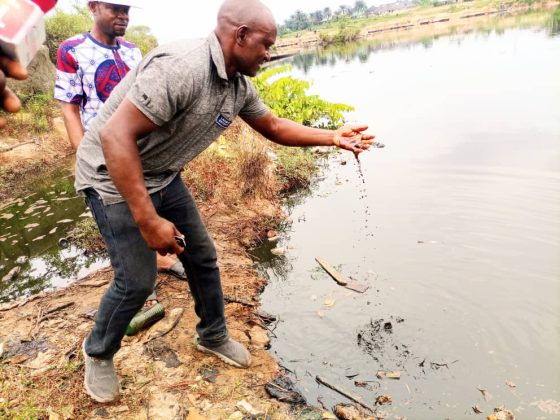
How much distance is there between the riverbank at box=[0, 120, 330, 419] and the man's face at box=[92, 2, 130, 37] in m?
1.99

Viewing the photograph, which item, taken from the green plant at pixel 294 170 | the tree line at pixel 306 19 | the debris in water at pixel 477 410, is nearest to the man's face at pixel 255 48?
the debris in water at pixel 477 410

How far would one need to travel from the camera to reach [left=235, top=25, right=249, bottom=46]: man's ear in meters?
1.85

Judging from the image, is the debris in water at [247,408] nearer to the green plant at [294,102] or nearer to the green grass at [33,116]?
the green plant at [294,102]

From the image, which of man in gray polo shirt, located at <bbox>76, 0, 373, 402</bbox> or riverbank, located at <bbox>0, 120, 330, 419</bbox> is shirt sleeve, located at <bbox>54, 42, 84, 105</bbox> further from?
riverbank, located at <bbox>0, 120, 330, 419</bbox>

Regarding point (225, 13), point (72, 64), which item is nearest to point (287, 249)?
point (72, 64)

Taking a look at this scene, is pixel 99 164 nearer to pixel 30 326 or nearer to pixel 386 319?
pixel 30 326

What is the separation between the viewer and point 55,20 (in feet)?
52.8

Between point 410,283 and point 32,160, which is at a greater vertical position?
point 32,160

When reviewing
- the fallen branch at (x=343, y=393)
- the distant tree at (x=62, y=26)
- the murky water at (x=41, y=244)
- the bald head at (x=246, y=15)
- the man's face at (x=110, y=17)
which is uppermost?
the distant tree at (x=62, y=26)

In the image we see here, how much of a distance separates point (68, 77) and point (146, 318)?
173 centimetres

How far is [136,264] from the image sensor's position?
2.06 m

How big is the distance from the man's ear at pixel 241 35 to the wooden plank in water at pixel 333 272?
2570mm

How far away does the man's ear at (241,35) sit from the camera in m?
1.85

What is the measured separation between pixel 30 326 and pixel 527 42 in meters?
20.6
